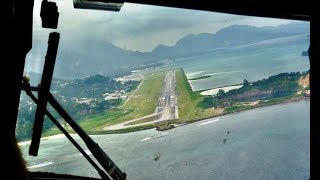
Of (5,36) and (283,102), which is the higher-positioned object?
(5,36)

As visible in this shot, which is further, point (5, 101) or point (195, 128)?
point (195, 128)

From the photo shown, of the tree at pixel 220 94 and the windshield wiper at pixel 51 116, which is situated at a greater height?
the windshield wiper at pixel 51 116

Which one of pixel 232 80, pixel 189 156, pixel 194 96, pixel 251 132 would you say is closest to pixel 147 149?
pixel 189 156

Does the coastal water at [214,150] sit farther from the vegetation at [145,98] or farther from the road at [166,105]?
the vegetation at [145,98]

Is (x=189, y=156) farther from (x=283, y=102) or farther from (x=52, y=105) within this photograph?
(x=52, y=105)

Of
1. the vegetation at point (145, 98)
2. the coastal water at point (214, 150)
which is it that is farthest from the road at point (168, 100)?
the coastal water at point (214, 150)

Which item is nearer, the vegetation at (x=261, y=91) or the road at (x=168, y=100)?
the vegetation at (x=261, y=91)

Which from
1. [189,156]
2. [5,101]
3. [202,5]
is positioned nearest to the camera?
[5,101]

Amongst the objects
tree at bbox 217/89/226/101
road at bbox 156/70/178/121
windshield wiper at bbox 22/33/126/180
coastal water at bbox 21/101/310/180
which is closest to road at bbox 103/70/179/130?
road at bbox 156/70/178/121
